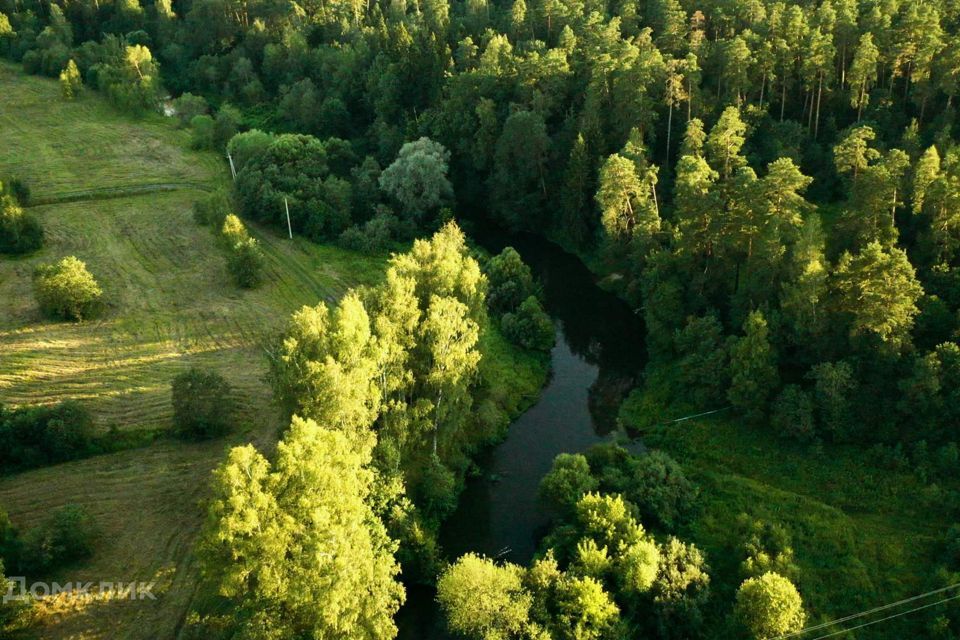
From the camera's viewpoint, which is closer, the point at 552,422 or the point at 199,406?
the point at 199,406

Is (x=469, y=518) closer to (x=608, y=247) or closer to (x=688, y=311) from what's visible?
(x=688, y=311)

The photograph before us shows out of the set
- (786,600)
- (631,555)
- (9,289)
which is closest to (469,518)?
(631,555)

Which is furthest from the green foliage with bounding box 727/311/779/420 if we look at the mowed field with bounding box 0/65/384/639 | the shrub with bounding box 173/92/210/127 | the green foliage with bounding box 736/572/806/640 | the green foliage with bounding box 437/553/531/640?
the shrub with bounding box 173/92/210/127

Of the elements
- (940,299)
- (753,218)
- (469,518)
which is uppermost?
(753,218)

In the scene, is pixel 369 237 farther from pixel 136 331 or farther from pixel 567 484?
pixel 567 484

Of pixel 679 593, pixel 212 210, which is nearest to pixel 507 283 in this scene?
pixel 212 210

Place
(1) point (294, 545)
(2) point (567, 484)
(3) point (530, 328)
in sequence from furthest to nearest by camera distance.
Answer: (3) point (530, 328)
(2) point (567, 484)
(1) point (294, 545)

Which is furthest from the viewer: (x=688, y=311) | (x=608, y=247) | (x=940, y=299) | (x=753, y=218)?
(x=608, y=247)

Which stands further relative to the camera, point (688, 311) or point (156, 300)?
point (156, 300)
